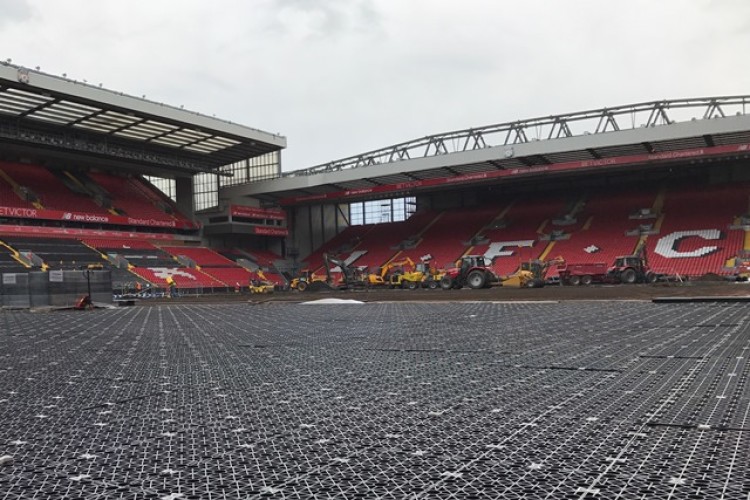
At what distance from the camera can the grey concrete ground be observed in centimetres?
222

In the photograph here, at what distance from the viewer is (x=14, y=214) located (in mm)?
36875

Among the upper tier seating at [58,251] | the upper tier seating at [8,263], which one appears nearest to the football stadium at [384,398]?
the upper tier seating at [8,263]

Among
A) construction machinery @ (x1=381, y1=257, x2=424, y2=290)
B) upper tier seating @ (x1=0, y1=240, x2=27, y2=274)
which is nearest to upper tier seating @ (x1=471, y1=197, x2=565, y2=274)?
construction machinery @ (x1=381, y1=257, x2=424, y2=290)

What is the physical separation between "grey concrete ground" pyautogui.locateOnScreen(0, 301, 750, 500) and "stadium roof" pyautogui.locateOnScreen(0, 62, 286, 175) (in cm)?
3045

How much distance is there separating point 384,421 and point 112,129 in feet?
136

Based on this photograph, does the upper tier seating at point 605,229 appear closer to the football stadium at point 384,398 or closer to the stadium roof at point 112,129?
the football stadium at point 384,398

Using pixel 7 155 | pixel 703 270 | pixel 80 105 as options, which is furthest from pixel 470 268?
pixel 7 155

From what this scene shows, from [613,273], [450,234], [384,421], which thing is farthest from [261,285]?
[384,421]

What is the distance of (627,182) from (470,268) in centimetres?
2228

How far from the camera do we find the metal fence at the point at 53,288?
19.2m

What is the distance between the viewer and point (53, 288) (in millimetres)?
19188

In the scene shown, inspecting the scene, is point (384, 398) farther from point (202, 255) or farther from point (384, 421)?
point (202, 255)

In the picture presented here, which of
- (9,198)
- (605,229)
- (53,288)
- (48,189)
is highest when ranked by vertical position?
(48,189)

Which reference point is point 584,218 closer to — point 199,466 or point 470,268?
point 470,268
